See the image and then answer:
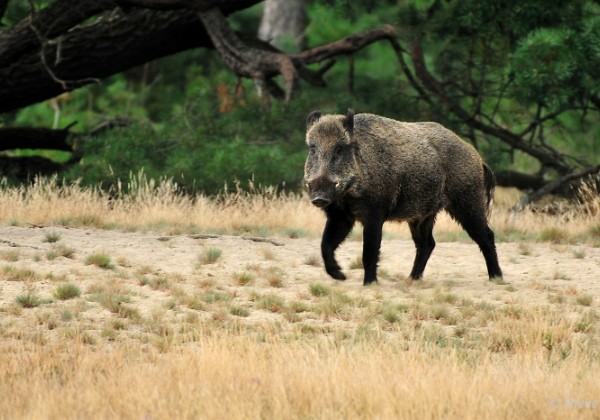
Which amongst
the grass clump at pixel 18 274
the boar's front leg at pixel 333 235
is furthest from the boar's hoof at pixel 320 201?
the grass clump at pixel 18 274

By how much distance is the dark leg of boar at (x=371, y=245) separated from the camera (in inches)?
425

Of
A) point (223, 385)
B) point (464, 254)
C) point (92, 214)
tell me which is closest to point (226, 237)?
point (92, 214)

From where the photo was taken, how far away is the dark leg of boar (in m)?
10.8

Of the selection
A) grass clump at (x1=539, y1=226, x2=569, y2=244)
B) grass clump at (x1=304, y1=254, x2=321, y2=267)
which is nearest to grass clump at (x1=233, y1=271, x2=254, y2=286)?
grass clump at (x1=304, y1=254, x2=321, y2=267)

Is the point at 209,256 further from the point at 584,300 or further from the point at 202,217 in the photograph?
the point at 584,300

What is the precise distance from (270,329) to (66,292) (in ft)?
6.67

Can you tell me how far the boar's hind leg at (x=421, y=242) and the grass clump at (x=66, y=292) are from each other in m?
3.69

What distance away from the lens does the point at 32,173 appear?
19.8 meters

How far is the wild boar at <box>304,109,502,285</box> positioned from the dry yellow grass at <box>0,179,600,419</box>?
19.0 inches

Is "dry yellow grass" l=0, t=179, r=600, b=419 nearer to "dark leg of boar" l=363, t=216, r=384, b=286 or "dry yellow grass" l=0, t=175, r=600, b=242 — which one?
"dry yellow grass" l=0, t=175, r=600, b=242

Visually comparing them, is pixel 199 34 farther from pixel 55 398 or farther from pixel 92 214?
pixel 55 398

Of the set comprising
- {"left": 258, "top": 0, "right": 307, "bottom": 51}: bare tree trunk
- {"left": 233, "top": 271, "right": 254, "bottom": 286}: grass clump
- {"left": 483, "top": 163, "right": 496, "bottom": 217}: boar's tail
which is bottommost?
{"left": 233, "top": 271, "right": 254, "bottom": 286}: grass clump

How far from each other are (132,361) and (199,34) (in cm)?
1196

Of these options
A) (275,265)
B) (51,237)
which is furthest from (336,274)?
(51,237)
